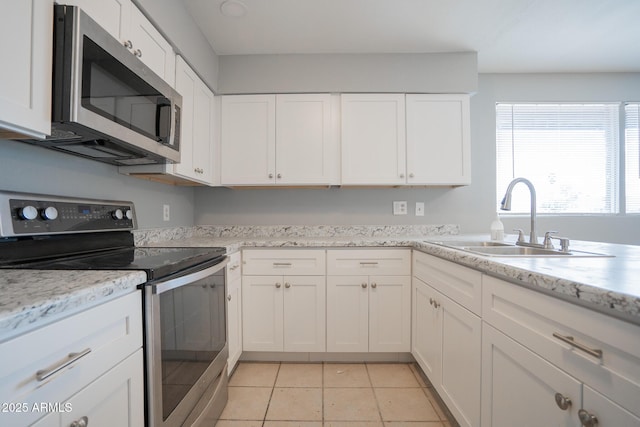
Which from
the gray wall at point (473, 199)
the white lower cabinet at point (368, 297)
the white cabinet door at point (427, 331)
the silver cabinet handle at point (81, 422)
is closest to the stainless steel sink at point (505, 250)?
the white cabinet door at point (427, 331)

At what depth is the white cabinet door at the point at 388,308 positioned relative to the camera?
1.88m

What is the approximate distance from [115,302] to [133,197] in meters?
1.14

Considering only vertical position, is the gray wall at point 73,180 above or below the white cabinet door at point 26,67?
below

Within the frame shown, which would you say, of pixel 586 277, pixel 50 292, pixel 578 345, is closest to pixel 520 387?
pixel 578 345

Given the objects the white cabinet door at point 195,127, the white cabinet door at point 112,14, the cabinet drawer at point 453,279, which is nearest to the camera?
the white cabinet door at point 112,14

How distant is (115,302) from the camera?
2.37 feet

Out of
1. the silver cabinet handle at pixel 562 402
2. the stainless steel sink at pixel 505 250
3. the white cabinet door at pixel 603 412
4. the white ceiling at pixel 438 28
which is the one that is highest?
the white ceiling at pixel 438 28

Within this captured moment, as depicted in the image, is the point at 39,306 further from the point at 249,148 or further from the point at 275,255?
the point at 249,148

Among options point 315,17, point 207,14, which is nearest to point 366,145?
point 315,17

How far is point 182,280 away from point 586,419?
4.04 feet

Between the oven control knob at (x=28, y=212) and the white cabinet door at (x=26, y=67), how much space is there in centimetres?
26

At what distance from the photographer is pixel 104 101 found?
37.9 inches

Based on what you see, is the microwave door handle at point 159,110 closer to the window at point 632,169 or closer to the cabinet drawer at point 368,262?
the cabinet drawer at point 368,262

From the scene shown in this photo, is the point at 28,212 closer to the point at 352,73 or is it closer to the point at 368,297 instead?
the point at 368,297
